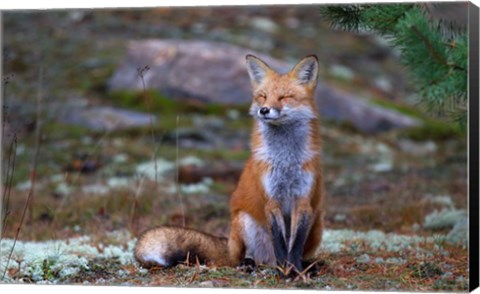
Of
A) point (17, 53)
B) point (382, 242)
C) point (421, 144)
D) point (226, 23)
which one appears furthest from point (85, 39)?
point (382, 242)

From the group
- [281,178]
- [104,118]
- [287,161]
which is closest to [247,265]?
[281,178]

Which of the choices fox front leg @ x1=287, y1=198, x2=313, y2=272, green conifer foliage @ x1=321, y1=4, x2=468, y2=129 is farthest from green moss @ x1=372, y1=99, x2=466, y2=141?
fox front leg @ x1=287, y1=198, x2=313, y2=272

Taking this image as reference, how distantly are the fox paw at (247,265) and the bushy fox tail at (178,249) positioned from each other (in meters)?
0.18

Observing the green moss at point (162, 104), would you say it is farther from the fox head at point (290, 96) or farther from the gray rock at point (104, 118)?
the fox head at point (290, 96)

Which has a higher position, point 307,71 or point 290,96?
point 307,71

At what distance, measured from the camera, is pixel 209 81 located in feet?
54.9

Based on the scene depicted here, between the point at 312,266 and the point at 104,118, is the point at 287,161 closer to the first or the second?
the point at 312,266

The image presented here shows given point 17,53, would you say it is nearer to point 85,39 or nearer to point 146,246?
point 85,39

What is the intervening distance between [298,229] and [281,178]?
0.44 meters

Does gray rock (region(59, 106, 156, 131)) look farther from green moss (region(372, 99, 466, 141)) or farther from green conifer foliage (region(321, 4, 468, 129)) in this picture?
green conifer foliage (region(321, 4, 468, 129))

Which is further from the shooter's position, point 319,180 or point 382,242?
point 382,242

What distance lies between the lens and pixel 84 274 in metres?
7.73

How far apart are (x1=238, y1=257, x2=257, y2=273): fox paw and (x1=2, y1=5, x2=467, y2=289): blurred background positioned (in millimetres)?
1840

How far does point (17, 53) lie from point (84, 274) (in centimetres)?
1170
